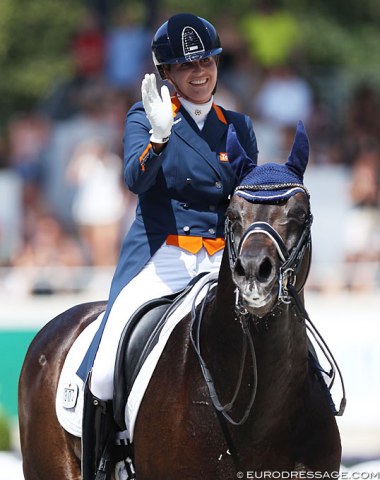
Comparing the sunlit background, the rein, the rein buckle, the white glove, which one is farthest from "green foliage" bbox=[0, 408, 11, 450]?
the rein buckle

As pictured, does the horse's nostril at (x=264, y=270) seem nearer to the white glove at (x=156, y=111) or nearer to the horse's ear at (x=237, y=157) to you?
the horse's ear at (x=237, y=157)

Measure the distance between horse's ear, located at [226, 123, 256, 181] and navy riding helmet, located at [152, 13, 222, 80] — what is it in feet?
2.37

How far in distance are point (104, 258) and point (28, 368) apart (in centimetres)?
649

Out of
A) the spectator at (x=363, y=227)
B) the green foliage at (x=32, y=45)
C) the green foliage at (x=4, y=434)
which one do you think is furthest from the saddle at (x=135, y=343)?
the green foliage at (x=32, y=45)

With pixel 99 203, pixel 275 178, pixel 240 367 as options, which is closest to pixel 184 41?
pixel 275 178

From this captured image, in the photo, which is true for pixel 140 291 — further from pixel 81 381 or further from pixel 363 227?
pixel 363 227

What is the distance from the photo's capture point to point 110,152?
13.5 m

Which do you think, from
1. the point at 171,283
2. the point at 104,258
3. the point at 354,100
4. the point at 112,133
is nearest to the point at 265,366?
the point at 171,283

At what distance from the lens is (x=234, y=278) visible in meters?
4.54

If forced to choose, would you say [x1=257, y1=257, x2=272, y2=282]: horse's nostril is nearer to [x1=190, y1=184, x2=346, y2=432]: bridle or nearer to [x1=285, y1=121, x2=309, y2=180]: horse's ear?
[x1=190, y1=184, x2=346, y2=432]: bridle

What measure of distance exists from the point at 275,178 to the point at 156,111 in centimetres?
68

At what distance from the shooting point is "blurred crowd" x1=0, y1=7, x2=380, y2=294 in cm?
1277

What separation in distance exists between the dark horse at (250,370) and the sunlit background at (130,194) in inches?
200

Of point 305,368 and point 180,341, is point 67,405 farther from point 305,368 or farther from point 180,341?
point 305,368
